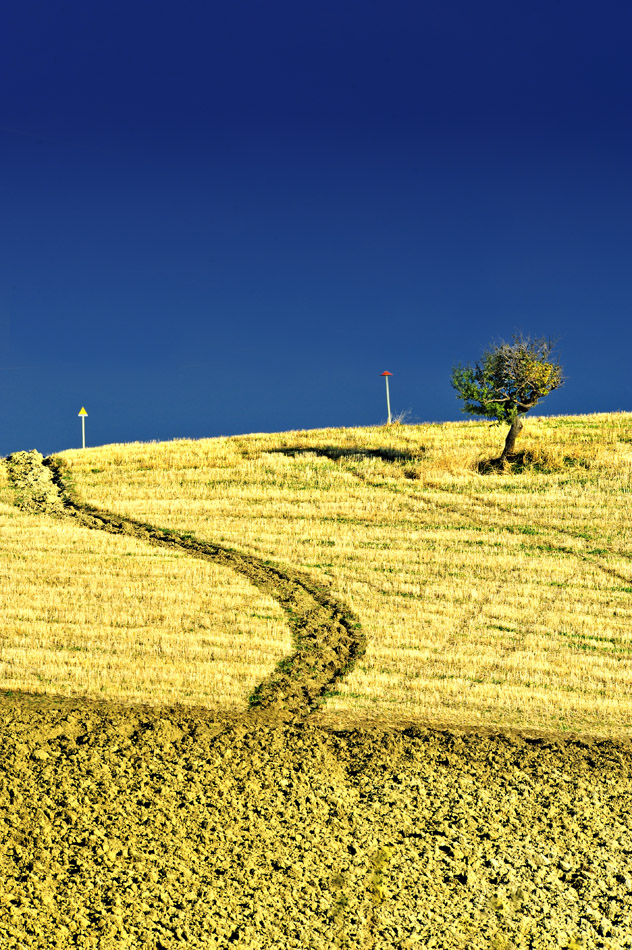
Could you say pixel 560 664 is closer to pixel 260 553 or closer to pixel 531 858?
pixel 531 858

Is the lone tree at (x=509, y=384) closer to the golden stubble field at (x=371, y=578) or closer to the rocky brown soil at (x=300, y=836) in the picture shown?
the golden stubble field at (x=371, y=578)

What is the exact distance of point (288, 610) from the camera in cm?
2450

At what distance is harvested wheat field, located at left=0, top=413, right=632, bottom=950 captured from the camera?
11227 millimetres

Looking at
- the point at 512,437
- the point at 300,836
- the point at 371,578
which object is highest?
the point at 512,437

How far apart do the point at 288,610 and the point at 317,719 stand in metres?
7.29

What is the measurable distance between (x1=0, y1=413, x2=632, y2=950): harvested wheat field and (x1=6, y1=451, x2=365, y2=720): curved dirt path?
0.35 ft

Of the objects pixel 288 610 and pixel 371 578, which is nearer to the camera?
pixel 288 610

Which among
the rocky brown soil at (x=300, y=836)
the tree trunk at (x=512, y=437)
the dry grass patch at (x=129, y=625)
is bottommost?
the rocky brown soil at (x=300, y=836)

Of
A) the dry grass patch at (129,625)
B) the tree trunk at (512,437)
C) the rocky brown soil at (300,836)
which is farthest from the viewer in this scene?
the tree trunk at (512,437)

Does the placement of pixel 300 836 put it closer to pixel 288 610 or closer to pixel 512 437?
pixel 288 610

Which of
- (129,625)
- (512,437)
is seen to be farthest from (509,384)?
(129,625)

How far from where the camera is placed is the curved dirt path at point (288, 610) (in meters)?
18.7

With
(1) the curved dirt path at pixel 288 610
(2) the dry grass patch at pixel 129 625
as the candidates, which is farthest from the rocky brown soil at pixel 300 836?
(2) the dry grass patch at pixel 129 625

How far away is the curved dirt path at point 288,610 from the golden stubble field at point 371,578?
455mm
